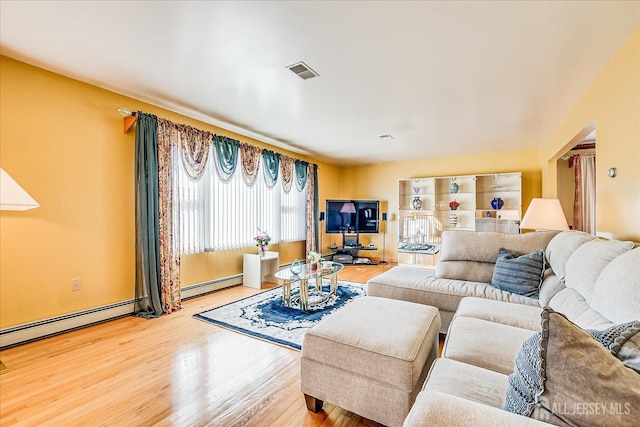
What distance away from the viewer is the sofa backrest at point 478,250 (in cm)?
272

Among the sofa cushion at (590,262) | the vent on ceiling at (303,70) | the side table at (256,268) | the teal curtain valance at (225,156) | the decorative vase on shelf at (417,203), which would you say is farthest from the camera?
the decorative vase on shelf at (417,203)

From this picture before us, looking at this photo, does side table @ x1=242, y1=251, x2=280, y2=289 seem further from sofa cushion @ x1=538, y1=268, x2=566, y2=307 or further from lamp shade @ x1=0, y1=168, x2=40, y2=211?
sofa cushion @ x1=538, y1=268, x2=566, y2=307

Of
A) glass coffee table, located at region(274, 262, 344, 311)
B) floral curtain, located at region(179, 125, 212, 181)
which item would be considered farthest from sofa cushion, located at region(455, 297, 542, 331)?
floral curtain, located at region(179, 125, 212, 181)

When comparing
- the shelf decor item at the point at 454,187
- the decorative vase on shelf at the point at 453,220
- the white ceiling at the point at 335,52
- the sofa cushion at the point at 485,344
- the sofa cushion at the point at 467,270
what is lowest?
the sofa cushion at the point at 485,344

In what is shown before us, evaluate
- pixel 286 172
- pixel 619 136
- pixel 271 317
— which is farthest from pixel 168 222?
pixel 619 136

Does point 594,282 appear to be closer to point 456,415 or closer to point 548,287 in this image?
point 548,287

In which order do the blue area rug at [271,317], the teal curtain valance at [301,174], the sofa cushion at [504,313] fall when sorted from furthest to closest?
the teal curtain valance at [301,174] < the blue area rug at [271,317] < the sofa cushion at [504,313]

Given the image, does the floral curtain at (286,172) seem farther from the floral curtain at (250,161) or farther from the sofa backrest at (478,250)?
the sofa backrest at (478,250)

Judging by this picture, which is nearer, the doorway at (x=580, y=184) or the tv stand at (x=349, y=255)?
the doorway at (x=580, y=184)

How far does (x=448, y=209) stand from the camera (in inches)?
247

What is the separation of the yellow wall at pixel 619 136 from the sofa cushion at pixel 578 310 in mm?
644

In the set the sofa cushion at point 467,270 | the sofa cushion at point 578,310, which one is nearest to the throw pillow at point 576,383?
the sofa cushion at point 578,310

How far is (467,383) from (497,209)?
5.51m

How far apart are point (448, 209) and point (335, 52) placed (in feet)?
16.5
